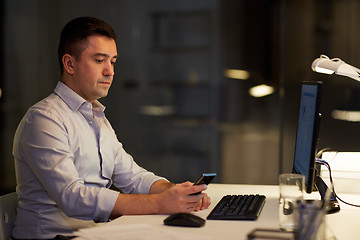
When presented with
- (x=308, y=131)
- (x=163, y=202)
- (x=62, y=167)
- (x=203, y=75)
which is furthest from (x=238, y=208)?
(x=203, y=75)

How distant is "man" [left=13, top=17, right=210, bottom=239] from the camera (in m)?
1.93

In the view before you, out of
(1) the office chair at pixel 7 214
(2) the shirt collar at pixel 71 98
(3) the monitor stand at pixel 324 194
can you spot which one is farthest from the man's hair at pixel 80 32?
(3) the monitor stand at pixel 324 194

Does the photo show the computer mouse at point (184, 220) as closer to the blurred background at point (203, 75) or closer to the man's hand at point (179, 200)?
the man's hand at point (179, 200)

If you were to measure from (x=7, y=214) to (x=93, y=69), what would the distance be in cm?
72

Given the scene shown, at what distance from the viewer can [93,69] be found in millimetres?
2293

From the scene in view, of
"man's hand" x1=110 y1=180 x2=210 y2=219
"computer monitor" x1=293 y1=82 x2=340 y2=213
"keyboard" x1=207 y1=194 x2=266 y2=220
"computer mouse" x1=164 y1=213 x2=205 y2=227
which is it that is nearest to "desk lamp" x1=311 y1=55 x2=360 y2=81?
"computer monitor" x1=293 y1=82 x2=340 y2=213

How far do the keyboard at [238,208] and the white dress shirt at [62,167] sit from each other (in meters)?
0.40

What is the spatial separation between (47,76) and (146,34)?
0.99 metres

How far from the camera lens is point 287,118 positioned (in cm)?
417

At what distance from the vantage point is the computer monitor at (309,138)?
1.80 metres

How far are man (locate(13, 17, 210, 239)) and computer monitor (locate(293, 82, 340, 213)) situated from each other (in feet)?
1.33

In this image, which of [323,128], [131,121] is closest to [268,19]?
[323,128]

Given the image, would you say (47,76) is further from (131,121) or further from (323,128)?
(323,128)

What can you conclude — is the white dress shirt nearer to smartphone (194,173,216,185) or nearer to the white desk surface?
the white desk surface
